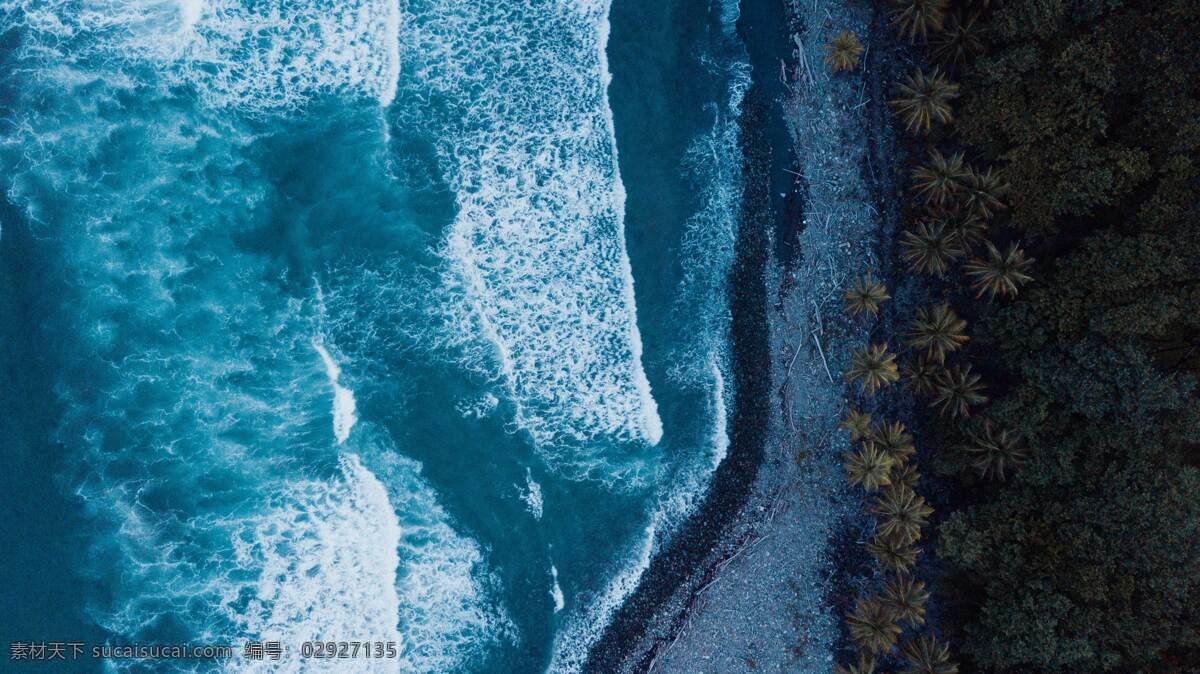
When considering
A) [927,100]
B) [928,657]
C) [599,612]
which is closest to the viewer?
[927,100]

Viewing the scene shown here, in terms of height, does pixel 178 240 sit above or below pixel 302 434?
above

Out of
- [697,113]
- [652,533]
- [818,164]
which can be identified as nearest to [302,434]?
[652,533]

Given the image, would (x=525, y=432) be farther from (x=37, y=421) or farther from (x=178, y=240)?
(x=37, y=421)

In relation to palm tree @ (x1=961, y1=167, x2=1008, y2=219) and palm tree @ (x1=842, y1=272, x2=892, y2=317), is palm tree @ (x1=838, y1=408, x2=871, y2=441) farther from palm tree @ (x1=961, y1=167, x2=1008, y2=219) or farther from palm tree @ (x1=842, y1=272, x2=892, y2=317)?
palm tree @ (x1=961, y1=167, x2=1008, y2=219)

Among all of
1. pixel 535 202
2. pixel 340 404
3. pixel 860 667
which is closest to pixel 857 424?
pixel 860 667

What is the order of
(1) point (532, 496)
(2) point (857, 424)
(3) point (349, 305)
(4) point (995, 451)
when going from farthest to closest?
(1) point (532, 496)
(3) point (349, 305)
(2) point (857, 424)
(4) point (995, 451)

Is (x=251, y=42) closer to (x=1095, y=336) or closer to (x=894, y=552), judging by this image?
(x=894, y=552)
